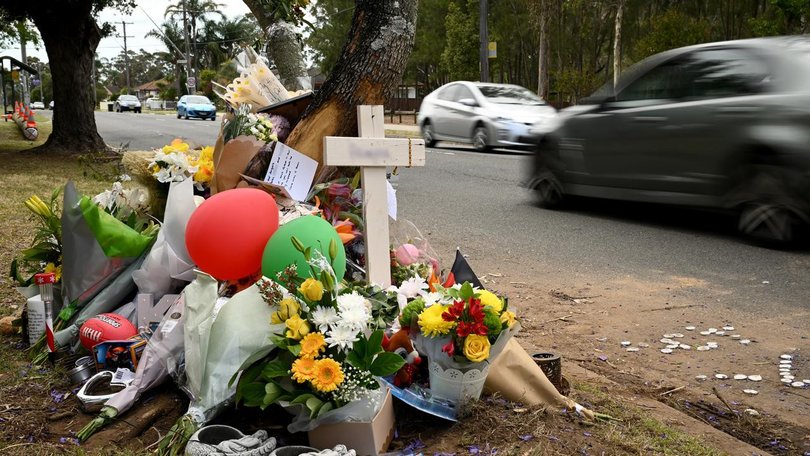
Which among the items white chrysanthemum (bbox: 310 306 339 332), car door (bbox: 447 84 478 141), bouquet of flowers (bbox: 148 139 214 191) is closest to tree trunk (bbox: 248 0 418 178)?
bouquet of flowers (bbox: 148 139 214 191)

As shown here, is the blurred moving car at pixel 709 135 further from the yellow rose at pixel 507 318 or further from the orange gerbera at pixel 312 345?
the orange gerbera at pixel 312 345

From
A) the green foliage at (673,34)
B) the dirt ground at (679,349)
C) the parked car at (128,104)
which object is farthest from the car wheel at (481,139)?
the parked car at (128,104)

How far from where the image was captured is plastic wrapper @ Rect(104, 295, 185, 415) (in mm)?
3316

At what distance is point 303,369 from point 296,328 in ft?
0.52

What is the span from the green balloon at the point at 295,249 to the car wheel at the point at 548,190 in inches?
231

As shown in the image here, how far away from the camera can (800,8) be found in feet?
81.1

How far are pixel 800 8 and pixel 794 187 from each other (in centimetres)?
2134

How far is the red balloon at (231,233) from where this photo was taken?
3.56 metres

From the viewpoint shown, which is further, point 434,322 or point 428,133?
point 428,133

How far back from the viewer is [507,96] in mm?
17266

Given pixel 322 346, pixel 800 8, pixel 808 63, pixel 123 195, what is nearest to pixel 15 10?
pixel 123 195

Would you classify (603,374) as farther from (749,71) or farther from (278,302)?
(749,71)

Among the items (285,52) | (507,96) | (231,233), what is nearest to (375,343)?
(231,233)

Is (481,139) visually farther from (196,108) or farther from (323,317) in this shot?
(196,108)
